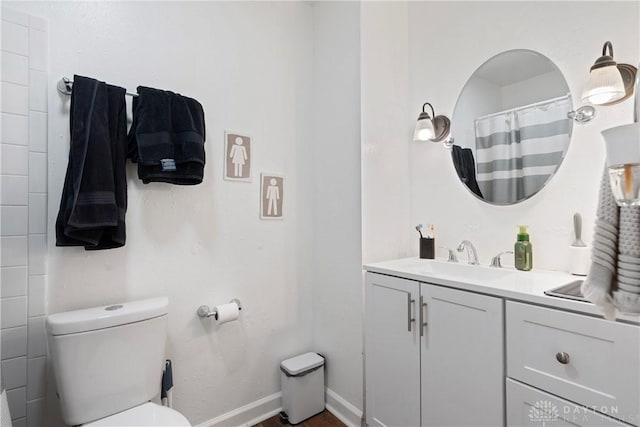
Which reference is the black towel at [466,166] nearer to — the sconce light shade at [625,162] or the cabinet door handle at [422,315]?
the cabinet door handle at [422,315]

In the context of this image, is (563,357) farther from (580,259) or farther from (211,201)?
(211,201)

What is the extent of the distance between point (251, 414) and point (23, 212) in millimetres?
1506

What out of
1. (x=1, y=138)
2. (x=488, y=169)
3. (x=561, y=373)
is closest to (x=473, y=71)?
(x=488, y=169)

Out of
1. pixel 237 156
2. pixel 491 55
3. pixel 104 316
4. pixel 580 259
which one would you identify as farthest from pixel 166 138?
pixel 580 259

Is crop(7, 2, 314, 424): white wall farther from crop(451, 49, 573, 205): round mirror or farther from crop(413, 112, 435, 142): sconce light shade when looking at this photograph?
crop(451, 49, 573, 205): round mirror

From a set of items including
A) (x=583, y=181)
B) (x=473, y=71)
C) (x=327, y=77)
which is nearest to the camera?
(x=583, y=181)

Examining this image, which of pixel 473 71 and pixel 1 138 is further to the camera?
pixel 473 71

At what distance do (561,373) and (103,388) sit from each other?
62.9 inches

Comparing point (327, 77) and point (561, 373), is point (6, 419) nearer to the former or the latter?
point (561, 373)

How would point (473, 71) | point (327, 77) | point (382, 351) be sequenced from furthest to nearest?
point (327, 77) → point (473, 71) → point (382, 351)

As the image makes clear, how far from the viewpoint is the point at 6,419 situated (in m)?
0.94

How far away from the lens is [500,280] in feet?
4.22

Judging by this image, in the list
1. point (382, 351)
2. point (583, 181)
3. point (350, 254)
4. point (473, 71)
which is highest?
point (473, 71)

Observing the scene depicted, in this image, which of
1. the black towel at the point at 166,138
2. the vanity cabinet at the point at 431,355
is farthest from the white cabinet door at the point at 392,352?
the black towel at the point at 166,138
